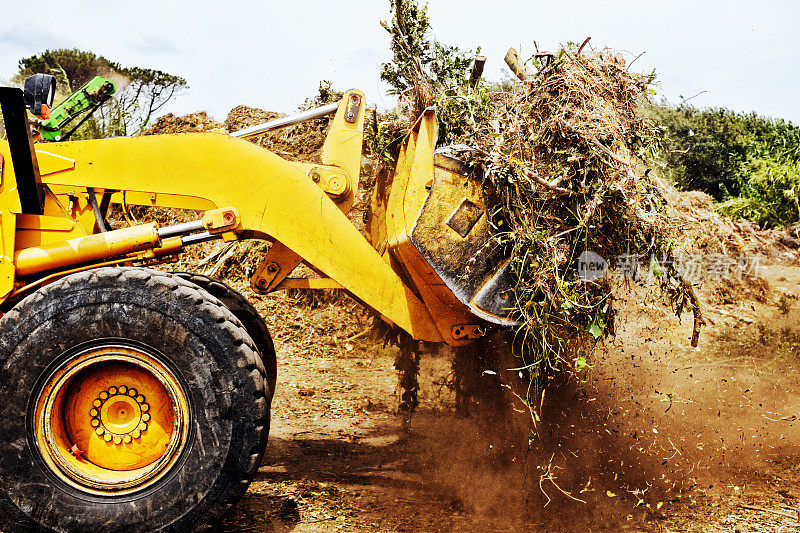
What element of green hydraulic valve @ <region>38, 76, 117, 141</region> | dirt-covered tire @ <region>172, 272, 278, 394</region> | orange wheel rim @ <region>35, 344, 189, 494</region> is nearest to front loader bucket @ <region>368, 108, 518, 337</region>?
dirt-covered tire @ <region>172, 272, 278, 394</region>

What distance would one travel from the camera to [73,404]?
3.54m

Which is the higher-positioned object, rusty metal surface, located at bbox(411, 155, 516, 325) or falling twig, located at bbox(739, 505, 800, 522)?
rusty metal surface, located at bbox(411, 155, 516, 325)

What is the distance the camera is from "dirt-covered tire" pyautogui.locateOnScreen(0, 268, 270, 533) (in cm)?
334

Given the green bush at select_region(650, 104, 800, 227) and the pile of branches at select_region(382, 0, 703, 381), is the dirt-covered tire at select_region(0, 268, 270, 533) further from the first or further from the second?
the green bush at select_region(650, 104, 800, 227)

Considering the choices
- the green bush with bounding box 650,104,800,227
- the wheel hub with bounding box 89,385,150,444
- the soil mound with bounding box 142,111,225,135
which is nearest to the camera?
the wheel hub with bounding box 89,385,150,444

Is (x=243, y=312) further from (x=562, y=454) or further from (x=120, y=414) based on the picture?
(x=562, y=454)

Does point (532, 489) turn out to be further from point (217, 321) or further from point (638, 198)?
point (217, 321)

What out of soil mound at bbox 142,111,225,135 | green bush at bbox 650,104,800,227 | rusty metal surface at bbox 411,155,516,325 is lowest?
rusty metal surface at bbox 411,155,516,325

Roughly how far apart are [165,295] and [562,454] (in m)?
3.08

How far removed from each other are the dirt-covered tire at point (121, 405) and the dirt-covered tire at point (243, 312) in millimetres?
1231

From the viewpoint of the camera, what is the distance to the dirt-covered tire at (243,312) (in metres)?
4.77

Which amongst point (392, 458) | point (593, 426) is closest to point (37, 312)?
point (392, 458)

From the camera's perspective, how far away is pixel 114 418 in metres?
3.55

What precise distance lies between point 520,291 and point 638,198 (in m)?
0.87
